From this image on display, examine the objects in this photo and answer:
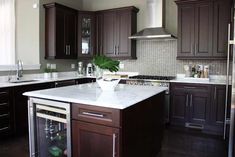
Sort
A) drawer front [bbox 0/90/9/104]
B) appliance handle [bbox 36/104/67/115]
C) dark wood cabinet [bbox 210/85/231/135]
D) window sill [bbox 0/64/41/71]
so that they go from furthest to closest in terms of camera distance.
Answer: window sill [bbox 0/64/41/71]
dark wood cabinet [bbox 210/85/231/135]
drawer front [bbox 0/90/9/104]
appliance handle [bbox 36/104/67/115]

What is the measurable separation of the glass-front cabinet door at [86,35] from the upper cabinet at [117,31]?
15cm

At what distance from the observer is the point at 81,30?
5199 millimetres

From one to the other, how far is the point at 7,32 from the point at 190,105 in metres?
4.06

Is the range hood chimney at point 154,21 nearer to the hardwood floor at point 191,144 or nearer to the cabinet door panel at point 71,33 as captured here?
the cabinet door panel at point 71,33

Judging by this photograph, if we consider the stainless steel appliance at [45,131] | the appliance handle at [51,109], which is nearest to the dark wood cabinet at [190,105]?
the stainless steel appliance at [45,131]

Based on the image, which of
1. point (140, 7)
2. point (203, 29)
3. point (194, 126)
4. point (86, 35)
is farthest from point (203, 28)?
point (86, 35)

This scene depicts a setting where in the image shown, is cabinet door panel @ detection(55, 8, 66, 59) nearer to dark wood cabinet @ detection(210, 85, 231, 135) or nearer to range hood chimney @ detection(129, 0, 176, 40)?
range hood chimney @ detection(129, 0, 176, 40)

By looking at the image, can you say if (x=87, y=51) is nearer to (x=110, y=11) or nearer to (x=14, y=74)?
(x=110, y=11)

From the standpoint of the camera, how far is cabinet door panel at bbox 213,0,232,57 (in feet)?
12.6

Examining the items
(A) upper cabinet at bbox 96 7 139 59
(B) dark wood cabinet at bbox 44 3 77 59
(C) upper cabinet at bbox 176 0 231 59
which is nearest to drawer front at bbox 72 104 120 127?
(C) upper cabinet at bbox 176 0 231 59

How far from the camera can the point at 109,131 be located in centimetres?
182

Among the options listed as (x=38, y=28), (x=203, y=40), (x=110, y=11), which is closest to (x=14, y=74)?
(x=38, y=28)

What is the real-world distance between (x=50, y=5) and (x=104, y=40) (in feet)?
4.67

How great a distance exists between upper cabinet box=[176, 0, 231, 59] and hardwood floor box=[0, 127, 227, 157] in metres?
1.51
